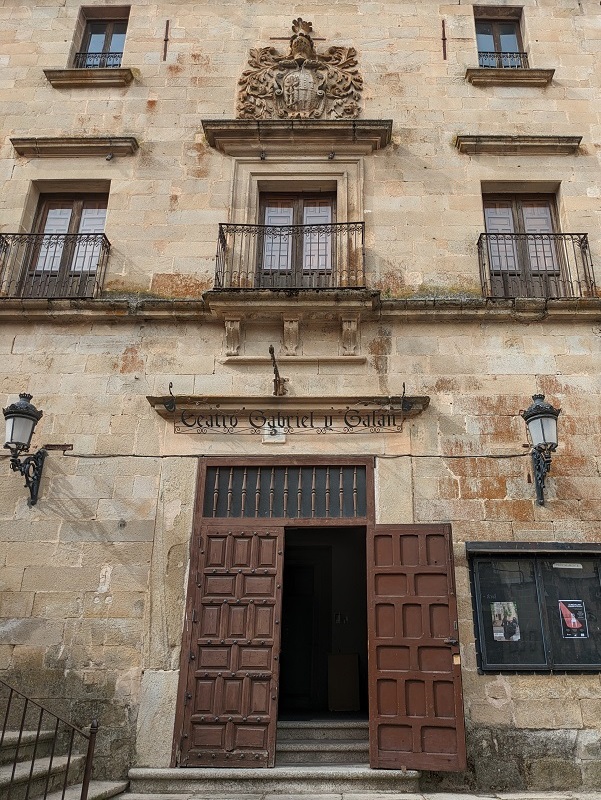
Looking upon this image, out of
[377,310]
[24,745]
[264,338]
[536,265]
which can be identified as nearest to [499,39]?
[536,265]

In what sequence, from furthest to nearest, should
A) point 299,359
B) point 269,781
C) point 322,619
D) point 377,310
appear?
point 322,619 → point 377,310 → point 299,359 → point 269,781

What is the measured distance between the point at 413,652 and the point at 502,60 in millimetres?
8609

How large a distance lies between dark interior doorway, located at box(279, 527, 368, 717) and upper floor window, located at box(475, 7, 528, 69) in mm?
7473

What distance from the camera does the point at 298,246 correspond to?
8.50m

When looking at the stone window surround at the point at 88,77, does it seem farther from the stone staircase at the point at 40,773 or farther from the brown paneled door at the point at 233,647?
the stone staircase at the point at 40,773

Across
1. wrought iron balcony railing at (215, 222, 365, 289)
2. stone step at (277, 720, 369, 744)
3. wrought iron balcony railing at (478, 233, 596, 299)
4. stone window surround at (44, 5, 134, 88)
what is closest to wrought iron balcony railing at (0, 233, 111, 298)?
wrought iron balcony railing at (215, 222, 365, 289)

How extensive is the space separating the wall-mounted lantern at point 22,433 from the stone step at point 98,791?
9.46 ft

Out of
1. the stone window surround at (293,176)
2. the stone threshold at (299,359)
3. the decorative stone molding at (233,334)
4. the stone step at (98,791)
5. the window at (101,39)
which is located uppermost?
the window at (101,39)

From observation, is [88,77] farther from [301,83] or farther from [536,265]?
[536,265]

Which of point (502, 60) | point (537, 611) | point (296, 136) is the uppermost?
point (502, 60)

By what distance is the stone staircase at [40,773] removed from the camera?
479cm

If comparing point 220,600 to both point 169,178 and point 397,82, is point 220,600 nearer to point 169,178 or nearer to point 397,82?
point 169,178

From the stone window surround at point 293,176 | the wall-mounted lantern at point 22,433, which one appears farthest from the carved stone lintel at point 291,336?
the wall-mounted lantern at point 22,433

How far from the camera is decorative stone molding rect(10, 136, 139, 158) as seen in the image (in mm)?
8805
